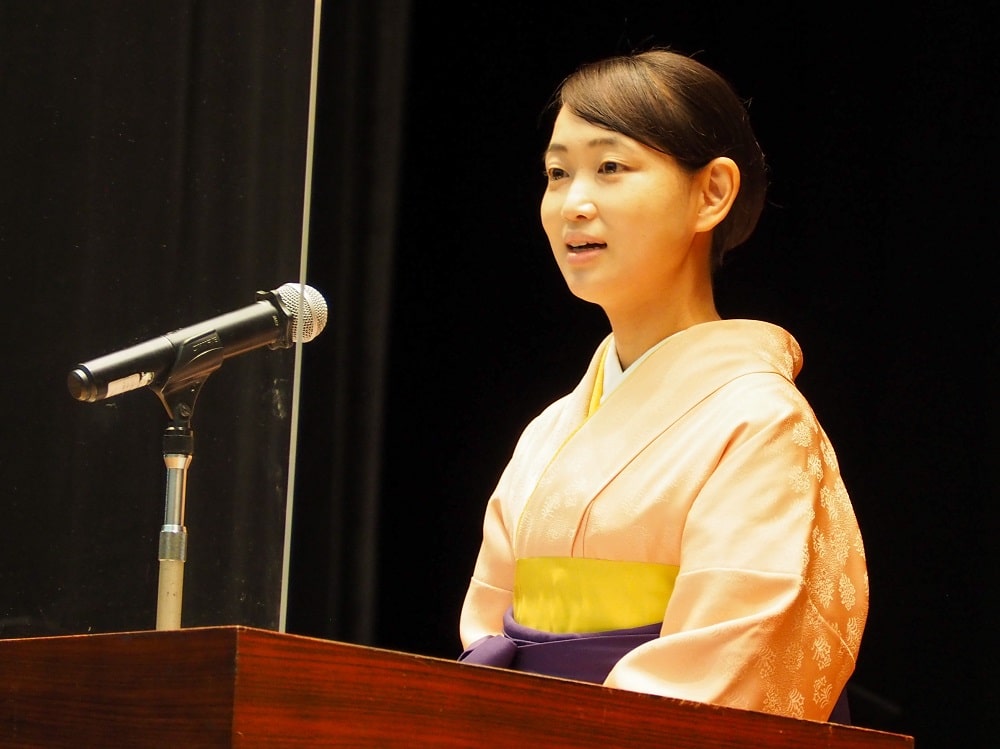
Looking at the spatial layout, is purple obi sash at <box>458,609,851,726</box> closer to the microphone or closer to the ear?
the microphone

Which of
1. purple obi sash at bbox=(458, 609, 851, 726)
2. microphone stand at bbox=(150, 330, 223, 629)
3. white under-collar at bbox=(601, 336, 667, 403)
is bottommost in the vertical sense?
purple obi sash at bbox=(458, 609, 851, 726)

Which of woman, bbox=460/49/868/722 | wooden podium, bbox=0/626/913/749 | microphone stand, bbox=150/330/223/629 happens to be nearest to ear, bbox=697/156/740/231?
woman, bbox=460/49/868/722

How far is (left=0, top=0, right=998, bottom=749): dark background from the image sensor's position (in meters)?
1.26

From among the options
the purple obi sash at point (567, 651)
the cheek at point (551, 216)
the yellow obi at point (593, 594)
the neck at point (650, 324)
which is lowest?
the purple obi sash at point (567, 651)

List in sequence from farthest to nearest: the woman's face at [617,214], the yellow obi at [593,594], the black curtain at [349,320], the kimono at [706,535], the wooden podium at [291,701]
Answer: the black curtain at [349,320] < the woman's face at [617,214] < the yellow obi at [593,594] < the kimono at [706,535] < the wooden podium at [291,701]

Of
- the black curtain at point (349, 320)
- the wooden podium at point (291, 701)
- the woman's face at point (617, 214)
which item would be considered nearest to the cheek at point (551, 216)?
the woman's face at point (617, 214)

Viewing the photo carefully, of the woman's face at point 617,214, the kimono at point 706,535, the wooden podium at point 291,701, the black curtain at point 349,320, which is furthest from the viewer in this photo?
the black curtain at point 349,320

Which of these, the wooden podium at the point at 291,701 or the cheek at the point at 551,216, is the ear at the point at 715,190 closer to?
the cheek at the point at 551,216

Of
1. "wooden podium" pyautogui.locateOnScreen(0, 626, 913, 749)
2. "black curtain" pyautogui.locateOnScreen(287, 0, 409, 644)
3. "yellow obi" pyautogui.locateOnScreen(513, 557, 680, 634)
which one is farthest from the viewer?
"black curtain" pyautogui.locateOnScreen(287, 0, 409, 644)

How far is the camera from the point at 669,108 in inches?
58.1

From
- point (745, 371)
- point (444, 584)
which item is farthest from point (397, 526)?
point (745, 371)

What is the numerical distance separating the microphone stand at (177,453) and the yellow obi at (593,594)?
0.35 meters

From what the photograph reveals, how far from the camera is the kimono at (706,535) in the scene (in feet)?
3.89

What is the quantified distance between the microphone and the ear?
441mm
